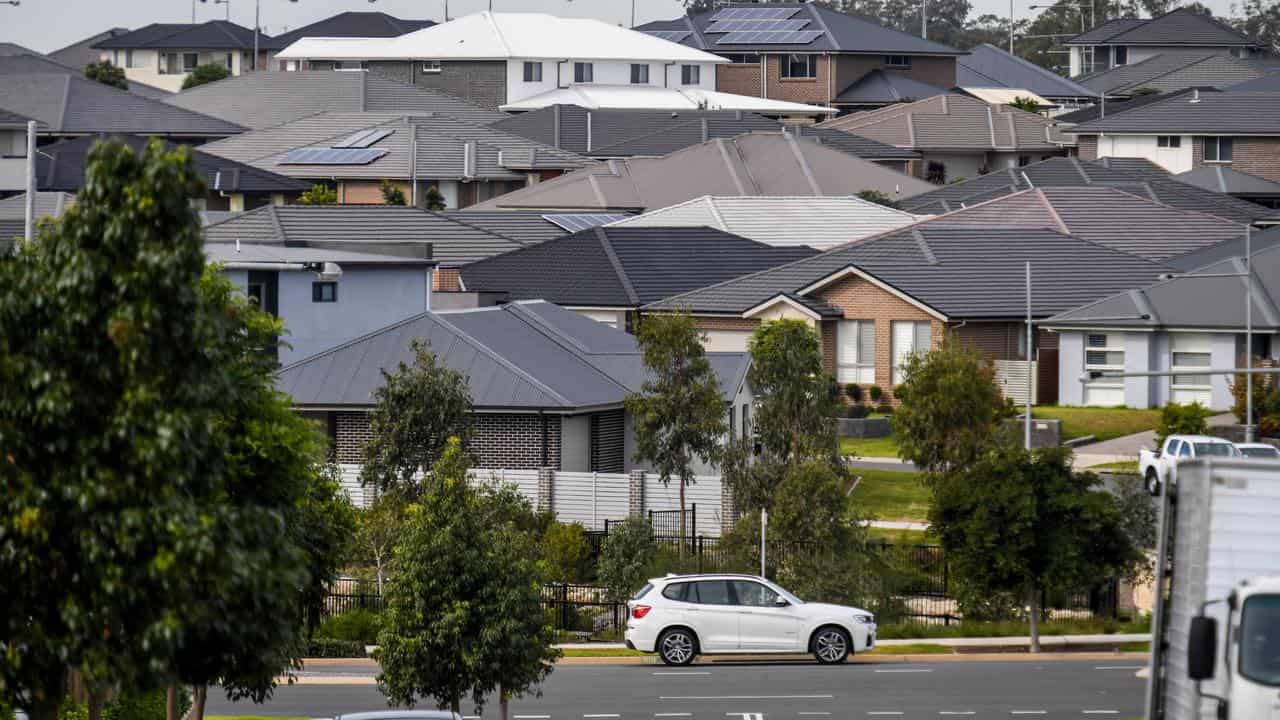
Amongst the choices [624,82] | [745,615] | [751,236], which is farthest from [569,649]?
[624,82]

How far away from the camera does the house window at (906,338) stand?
58688 millimetres

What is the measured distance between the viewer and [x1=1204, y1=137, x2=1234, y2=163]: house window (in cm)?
10362

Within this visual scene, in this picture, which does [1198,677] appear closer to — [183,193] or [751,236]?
Result: [183,193]

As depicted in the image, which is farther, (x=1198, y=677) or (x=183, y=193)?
(x=1198, y=677)

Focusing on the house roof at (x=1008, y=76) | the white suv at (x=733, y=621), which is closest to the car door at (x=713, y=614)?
the white suv at (x=733, y=621)

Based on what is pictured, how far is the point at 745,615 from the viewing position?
101ft

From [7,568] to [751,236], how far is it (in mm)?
66618

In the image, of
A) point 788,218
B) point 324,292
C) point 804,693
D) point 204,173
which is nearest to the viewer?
point 804,693

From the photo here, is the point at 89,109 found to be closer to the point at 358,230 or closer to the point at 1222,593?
the point at 358,230

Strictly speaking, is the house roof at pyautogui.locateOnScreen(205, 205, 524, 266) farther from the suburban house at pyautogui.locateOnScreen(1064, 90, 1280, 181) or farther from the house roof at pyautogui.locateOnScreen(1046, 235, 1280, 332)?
the suburban house at pyautogui.locateOnScreen(1064, 90, 1280, 181)

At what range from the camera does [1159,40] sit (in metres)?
167

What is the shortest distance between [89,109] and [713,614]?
286 ft

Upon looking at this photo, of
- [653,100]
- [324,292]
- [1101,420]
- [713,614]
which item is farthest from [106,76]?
[713,614]

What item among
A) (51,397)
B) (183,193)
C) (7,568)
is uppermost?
(183,193)
